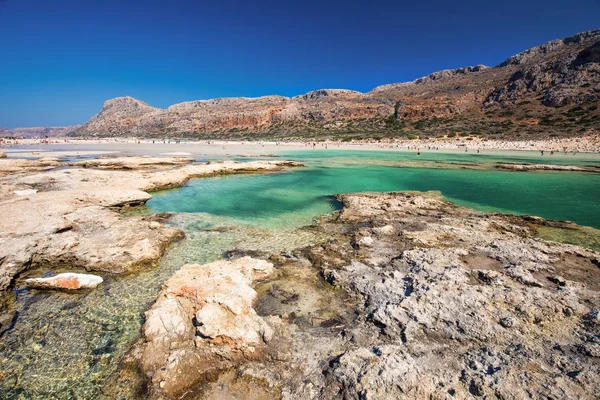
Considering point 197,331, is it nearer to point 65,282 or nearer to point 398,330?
point 398,330

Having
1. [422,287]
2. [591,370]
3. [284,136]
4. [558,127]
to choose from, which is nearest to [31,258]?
[422,287]

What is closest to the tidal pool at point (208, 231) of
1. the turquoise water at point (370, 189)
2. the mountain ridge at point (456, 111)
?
the turquoise water at point (370, 189)

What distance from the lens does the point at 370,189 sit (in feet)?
57.5

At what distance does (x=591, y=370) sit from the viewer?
337cm

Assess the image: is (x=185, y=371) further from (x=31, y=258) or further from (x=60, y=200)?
(x=60, y=200)

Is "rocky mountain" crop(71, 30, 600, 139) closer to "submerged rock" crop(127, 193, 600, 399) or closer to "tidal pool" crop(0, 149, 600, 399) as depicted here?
"tidal pool" crop(0, 149, 600, 399)

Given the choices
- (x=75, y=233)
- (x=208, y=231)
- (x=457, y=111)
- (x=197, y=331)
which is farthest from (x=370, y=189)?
(x=457, y=111)

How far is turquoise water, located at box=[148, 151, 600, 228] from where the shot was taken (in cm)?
1176

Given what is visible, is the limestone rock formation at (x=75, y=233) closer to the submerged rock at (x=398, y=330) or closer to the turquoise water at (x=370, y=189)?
the submerged rock at (x=398, y=330)

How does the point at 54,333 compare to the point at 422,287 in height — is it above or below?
below

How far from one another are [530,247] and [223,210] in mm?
10212

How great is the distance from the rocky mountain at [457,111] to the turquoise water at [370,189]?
3527 cm

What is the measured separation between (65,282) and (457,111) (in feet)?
266

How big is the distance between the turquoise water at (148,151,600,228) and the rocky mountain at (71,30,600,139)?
116 feet
